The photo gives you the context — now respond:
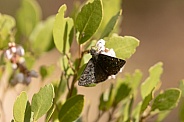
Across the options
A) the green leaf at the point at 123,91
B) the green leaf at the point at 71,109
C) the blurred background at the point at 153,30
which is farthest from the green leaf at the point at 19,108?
the blurred background at the point at 153,30

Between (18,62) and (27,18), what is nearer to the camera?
(18,62)

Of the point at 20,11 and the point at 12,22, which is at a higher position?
the point at 20,11

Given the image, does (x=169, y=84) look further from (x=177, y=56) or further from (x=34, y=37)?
(x=34, y=37)

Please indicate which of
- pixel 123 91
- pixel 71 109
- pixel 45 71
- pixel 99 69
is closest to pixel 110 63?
pixel 99 69

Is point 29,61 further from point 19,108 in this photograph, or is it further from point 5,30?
point 19,108

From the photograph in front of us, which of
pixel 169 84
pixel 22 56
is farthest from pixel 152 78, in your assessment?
pixel 169 84

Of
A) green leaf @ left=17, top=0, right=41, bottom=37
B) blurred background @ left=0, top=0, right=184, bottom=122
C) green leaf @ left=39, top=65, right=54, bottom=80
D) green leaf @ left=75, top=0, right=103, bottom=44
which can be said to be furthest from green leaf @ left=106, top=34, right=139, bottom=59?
blurred background @ left=0, top=0, right=184, bottom=122

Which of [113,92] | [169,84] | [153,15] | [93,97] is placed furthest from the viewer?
[153,15]
